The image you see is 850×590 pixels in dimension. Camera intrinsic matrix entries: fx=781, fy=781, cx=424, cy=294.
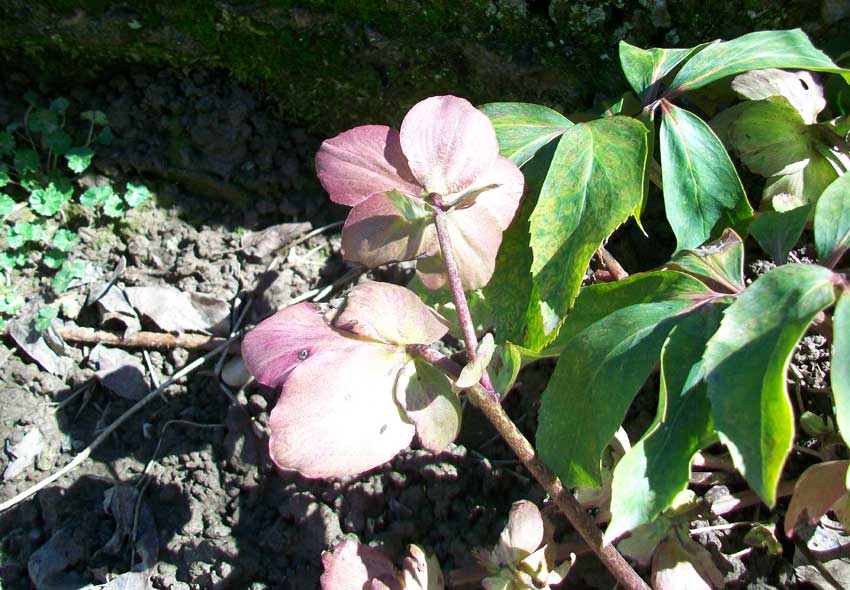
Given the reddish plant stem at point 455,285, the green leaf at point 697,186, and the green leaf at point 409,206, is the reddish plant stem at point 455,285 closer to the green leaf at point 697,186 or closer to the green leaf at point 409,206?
the green leaf at point 409,206

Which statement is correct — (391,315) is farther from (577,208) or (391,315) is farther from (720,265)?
(720,265)

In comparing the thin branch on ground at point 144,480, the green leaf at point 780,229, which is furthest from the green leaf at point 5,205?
the green leaf at point 780,229

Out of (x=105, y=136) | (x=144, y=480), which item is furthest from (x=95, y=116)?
(x=144, y=480)

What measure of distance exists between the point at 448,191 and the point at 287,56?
0.71 m

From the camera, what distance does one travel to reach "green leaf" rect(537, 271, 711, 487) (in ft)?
2.68

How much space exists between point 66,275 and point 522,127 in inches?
36.8

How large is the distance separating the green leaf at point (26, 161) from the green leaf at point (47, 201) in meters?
0.06

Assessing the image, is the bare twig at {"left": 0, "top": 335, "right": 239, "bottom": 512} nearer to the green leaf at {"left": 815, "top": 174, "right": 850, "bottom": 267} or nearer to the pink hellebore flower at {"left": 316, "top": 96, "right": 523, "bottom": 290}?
the pink hellebore flower at {"left": 316, "top": 96, "right": 523, "bottom": 290}

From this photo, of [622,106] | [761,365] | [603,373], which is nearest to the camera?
[761,365]

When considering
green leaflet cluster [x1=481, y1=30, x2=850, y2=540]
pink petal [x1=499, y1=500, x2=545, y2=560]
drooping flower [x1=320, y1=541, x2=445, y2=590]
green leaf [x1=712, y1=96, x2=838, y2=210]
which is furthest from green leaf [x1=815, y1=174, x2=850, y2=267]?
drooping flower [x1=320, y1=541, x2=445, y2=590]

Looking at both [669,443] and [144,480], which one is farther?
[144,480]

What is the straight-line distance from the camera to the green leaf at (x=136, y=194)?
153 centimetres

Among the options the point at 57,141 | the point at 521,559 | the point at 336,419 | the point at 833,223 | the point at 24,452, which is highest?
the point at 833,223

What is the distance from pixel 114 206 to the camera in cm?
154
